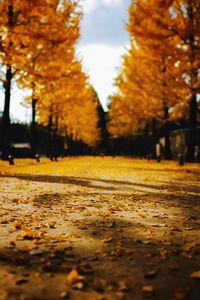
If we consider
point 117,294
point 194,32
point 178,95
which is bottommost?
point 117,294

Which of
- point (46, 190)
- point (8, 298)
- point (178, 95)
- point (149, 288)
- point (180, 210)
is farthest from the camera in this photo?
point (178, 95)

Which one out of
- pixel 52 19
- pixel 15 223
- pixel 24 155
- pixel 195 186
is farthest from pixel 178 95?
pixel 24 155

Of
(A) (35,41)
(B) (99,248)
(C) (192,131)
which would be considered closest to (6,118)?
(A) (35,41)

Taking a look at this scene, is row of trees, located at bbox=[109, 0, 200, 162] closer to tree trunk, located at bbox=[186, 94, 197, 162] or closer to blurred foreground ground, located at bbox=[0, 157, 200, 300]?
tree trunk, located at bbox=[186, 94, 197, 162]

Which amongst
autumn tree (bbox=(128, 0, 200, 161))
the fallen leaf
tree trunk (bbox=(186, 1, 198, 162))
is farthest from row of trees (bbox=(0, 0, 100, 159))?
the fallen leaf

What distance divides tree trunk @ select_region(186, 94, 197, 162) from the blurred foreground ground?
11857 mm

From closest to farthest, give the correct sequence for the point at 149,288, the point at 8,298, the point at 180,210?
the point at 8,298
the point at 149,288
the point at 180,210

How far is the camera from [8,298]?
2.29m

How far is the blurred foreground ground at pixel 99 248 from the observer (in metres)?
2.49

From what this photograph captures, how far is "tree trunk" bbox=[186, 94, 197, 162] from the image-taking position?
58.9ft

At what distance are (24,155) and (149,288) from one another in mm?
33100

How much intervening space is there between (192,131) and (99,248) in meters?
15.2

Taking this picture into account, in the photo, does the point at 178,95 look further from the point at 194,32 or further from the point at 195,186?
the point at 195,186

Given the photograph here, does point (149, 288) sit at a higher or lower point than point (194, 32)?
lower
